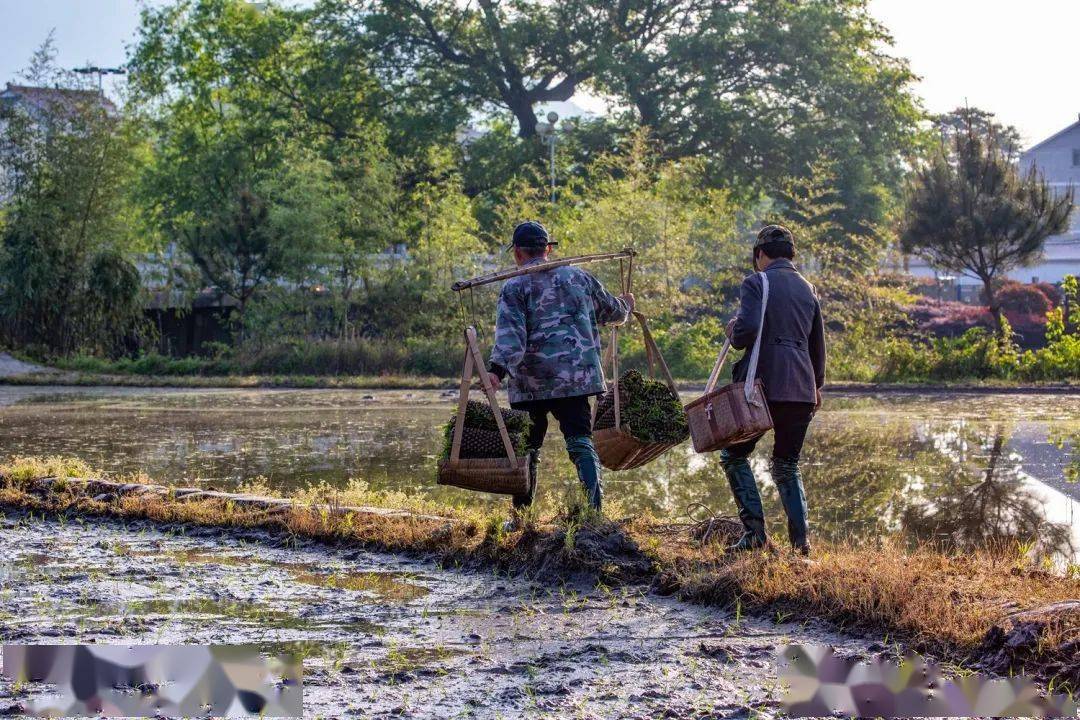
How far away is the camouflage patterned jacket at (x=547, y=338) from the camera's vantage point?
24.8ft

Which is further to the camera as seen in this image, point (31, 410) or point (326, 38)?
point (326, 38)

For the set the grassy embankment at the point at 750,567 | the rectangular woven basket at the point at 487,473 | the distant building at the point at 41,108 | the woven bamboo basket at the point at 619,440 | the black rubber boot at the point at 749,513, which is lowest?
the grassy embankment at the point at 750,567

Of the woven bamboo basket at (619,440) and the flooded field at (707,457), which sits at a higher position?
the woven bamboo basket at (619,440)

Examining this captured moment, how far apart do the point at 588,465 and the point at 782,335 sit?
1333 millimetres

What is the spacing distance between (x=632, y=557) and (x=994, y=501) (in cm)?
449

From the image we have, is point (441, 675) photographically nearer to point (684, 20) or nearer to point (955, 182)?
point (955, 182)

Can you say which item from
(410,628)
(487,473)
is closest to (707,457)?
(487,473)

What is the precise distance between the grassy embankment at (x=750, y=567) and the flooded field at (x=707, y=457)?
0.99m

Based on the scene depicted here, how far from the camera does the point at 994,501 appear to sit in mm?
10391

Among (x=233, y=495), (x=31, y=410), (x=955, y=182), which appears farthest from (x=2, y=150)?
(x=233, y=495)

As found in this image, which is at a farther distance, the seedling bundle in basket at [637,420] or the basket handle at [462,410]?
the seedling bundle in basket at [637,420]
